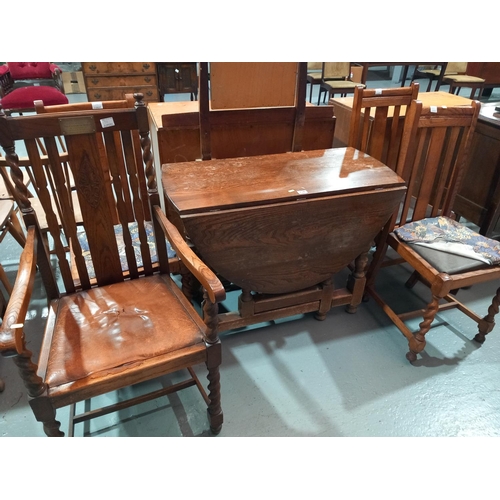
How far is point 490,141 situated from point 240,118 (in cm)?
170

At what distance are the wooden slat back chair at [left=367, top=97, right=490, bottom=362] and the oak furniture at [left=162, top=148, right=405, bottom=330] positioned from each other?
0.71 ft

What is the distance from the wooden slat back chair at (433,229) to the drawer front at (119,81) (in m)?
3.73

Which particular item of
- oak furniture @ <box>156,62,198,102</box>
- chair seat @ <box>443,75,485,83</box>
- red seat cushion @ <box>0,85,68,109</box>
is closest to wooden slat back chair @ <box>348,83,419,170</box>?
red seat cushion @ <box>0,85,68,109</box>

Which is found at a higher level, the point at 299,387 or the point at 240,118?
the point at 240,118

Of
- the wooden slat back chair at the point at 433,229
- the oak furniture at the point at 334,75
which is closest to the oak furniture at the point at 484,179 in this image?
the wooden slat back chair at the point at 433,229

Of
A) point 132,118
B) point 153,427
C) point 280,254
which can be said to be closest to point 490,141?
point 280,254

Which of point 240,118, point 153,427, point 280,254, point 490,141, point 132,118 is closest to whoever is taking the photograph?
point 132,118

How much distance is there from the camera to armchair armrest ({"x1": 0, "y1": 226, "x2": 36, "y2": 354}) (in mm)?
938

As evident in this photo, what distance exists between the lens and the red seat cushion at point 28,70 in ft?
14.1

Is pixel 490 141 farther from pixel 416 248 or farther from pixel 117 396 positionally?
pixel 117 396

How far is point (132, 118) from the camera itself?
136 centimetres

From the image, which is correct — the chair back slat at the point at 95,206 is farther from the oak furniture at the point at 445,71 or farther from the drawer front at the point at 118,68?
the oak furniture at the point at 445,71

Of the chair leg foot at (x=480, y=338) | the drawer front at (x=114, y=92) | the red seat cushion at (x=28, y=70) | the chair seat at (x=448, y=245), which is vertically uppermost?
the red seat cushion at (x=28, y=70)

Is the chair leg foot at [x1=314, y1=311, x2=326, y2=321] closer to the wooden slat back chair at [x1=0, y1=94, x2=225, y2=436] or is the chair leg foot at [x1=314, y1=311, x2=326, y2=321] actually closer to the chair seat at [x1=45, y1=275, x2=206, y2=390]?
the wooden slat back chair at [x1=0, y1=94, x2=225, y2=436]
